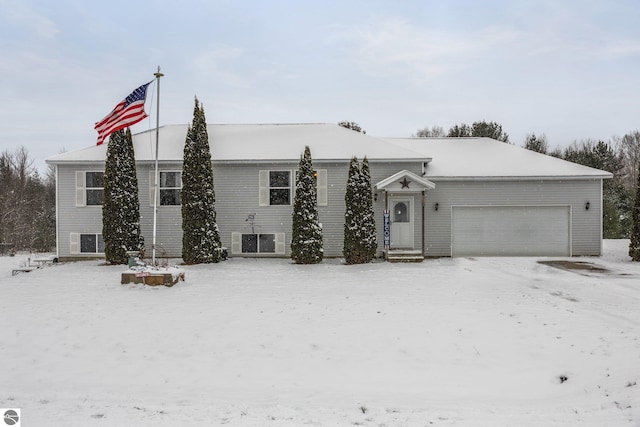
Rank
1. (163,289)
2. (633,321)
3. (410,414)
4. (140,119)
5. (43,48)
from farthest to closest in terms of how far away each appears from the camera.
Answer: (43,48), (140,119), (163,289), (633,321), (410,414)

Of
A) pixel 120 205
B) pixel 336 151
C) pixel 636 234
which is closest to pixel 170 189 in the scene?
pixel 120 205

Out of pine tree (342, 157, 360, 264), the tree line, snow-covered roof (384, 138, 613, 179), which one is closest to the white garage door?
snow-covered roof (384, 138, 613, 179)

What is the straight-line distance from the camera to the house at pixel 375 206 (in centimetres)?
1709

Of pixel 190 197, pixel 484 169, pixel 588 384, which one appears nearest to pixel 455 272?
pixel 484 169

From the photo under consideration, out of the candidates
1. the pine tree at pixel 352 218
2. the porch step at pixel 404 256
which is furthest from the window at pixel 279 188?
the porch step at pixel 404 256

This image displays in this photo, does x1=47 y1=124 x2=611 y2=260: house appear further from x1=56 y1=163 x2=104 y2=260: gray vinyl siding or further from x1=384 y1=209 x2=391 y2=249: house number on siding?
x1=384 y1=209 x2=391 y2=249: house number on siding

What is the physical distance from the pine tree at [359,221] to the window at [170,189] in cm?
708

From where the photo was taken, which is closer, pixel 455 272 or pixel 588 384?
pixel 588 384

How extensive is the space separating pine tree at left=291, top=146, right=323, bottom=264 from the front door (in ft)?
11.3

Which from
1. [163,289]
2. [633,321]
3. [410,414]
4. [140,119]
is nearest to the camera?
[410,414]

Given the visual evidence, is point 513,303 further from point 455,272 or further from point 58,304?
point 58,304

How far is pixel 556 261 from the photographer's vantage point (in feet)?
Answer: 51.4

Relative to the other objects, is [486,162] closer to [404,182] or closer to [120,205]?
[404,182]

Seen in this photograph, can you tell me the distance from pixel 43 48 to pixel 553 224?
2412 centimetres
